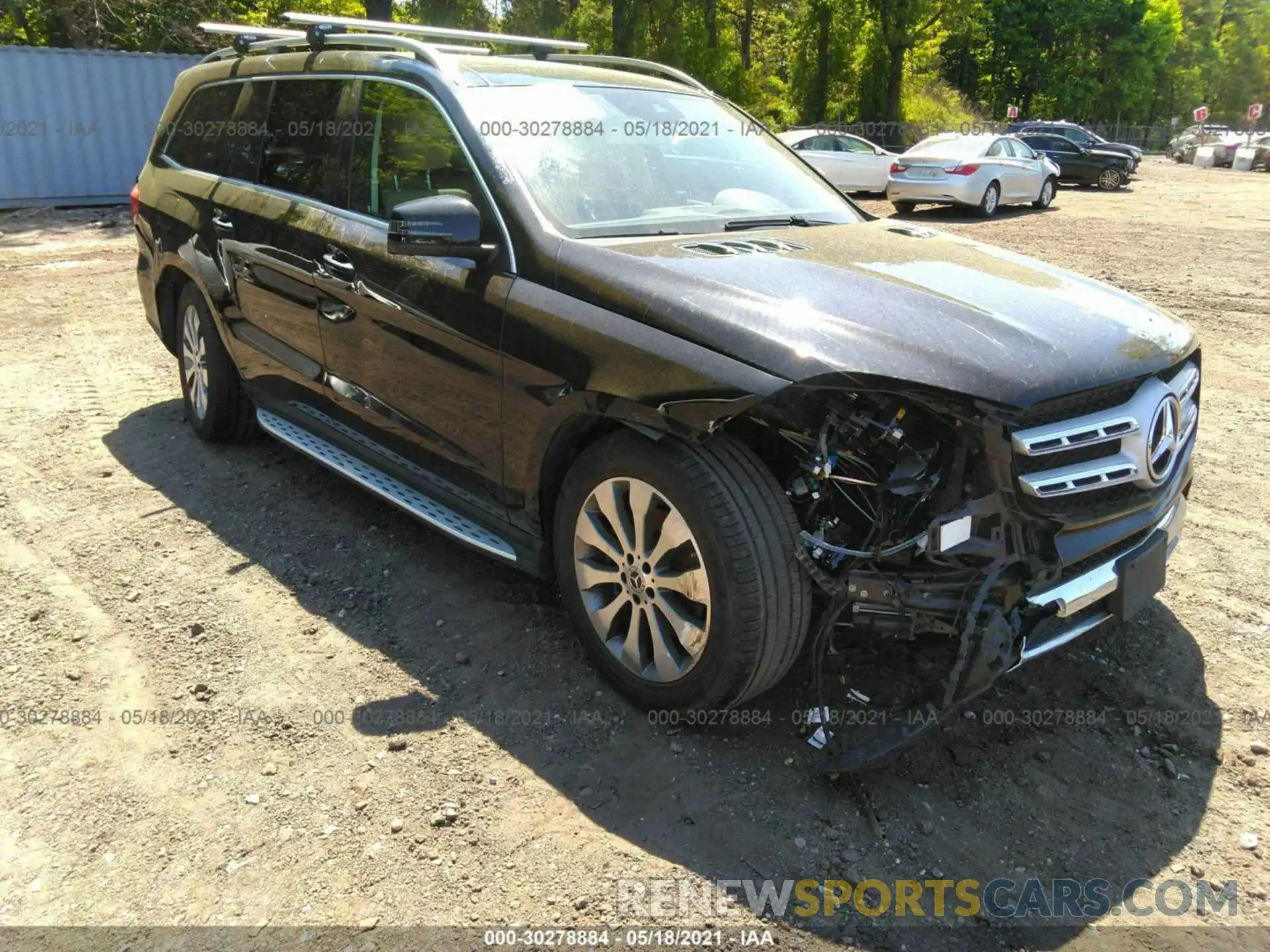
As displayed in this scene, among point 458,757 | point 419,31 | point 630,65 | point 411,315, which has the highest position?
point 419,31

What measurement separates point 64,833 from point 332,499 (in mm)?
2281

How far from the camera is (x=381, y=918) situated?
237 centimetres

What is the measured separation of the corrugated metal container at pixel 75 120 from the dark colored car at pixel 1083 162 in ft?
66.1

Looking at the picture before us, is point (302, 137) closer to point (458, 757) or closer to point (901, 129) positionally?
point (458, 757)

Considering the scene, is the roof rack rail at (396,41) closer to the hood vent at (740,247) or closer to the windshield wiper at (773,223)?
the windshield wiper at (773,223)

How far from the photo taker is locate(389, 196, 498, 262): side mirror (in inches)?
120

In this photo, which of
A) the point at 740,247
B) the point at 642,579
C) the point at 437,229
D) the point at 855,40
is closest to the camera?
the point at 642,579

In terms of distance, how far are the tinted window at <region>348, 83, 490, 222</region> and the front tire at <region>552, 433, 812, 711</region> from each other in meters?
1.10

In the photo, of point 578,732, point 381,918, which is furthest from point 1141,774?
point 381,918

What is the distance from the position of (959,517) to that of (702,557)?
705mm

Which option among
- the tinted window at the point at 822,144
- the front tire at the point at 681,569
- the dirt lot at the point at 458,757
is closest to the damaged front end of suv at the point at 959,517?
the front tire at the point at 681,569

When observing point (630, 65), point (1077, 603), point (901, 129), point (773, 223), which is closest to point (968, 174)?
point (630, 65)

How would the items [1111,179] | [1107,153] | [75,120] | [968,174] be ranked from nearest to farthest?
1. [75,120]
2. [968,174]
3. [1107,153]
4. [1111,179]

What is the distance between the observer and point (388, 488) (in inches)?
152
